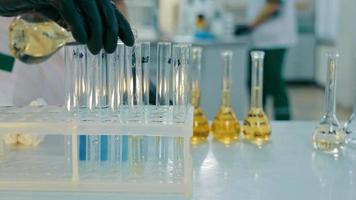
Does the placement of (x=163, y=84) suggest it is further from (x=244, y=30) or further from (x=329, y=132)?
(x=244, y=30)

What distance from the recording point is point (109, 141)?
2.88 feet

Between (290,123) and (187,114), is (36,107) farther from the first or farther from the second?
Answer: (290,123)

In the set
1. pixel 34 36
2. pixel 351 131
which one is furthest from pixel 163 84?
pixel 351 131

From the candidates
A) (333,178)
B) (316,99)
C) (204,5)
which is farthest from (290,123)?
(316,99)

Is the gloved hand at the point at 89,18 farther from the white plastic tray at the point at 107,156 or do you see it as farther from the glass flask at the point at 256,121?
the glass flask at the point at 256,121

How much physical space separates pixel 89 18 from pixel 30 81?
2.33 ft

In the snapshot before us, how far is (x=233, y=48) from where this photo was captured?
3.84 m

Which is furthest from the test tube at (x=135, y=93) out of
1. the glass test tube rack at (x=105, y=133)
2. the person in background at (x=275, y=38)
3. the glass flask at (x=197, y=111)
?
the person in background at (x=275, y=38)

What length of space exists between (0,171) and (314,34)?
6.48 m

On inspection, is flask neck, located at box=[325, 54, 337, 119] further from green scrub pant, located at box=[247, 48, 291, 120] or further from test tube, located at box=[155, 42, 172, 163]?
green scrub pant, located at box=[247, 48, 291, 120]

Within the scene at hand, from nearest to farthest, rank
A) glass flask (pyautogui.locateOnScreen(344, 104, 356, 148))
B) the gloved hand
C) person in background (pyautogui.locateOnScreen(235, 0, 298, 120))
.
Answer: the gloved hand < glass flask (pyautogui.locateOnScreen(344, 104, 356, 148)) < person in background (pyautogui.locateOnScreen(235, 0, 298, 120))

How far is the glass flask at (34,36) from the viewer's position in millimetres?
763

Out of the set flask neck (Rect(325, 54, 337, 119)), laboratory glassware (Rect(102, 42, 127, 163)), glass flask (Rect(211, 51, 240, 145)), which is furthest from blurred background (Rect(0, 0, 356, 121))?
flask neck (Rect(325, 54, 337, 119))

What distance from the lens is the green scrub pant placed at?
327cm
